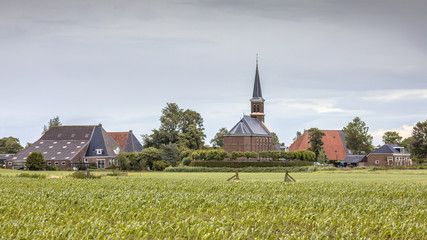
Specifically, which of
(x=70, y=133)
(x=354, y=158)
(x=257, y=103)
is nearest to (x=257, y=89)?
(x=257, y=103)

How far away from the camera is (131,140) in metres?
108

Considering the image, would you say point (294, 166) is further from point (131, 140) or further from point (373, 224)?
point (373, 224)

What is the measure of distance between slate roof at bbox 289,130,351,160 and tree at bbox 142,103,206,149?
29820 mm

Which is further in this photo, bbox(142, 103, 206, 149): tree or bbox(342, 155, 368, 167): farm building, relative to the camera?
bbox(342, 155, 368, 167): farm building

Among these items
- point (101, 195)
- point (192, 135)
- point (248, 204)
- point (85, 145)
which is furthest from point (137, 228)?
point (192, 135)

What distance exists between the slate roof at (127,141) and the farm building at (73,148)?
369 cm

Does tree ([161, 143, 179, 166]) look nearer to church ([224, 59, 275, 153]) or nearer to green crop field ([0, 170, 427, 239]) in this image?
church ([224, 59, 275, 153])

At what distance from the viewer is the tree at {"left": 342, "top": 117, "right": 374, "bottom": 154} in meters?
116

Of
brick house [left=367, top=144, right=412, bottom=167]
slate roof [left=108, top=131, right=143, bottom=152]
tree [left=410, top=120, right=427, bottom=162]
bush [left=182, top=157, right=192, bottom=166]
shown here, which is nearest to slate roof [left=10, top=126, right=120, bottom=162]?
slate roof [left=108, top=131, right=143, bottom=152]

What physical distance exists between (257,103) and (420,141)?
126 feet

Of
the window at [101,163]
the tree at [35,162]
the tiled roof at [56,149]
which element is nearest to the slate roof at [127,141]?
the window at [101,163]

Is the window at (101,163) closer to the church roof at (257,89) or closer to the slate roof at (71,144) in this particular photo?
the slate roof at (71,144)

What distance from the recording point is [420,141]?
102 metres

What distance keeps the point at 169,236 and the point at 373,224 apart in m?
8.31
